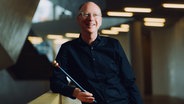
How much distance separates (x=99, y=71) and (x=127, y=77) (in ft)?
0.51

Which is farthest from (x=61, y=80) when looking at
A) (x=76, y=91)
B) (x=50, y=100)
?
(x=50, y=100)

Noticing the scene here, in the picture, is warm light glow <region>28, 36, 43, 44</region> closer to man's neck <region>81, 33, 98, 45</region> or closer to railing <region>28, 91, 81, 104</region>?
railing <region>28, 91, 81, 104</region>

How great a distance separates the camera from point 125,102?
1.98m

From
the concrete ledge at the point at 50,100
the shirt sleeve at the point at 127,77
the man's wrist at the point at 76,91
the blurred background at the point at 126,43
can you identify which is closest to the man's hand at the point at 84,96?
the man's wrist at the point at 76,91

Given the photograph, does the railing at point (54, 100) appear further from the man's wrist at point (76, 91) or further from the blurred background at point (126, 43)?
the blurred background at point (126, 43)

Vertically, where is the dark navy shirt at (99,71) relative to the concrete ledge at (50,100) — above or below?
above

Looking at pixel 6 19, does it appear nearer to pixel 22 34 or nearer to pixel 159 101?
pixel 22 34

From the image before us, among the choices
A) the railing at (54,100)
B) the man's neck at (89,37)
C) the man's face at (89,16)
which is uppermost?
the man's face at (89,16)

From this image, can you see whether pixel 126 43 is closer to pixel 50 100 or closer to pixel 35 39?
pixel 35 39

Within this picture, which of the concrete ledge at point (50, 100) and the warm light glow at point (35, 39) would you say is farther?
the warm light glow at point (35, 39)

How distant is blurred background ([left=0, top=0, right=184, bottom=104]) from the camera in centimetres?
1073

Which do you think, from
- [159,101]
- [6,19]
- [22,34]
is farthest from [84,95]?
[159,101]

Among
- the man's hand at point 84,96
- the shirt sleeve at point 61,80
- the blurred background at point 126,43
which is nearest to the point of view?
the man's hand at point 84,96

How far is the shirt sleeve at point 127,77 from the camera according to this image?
1.96m
